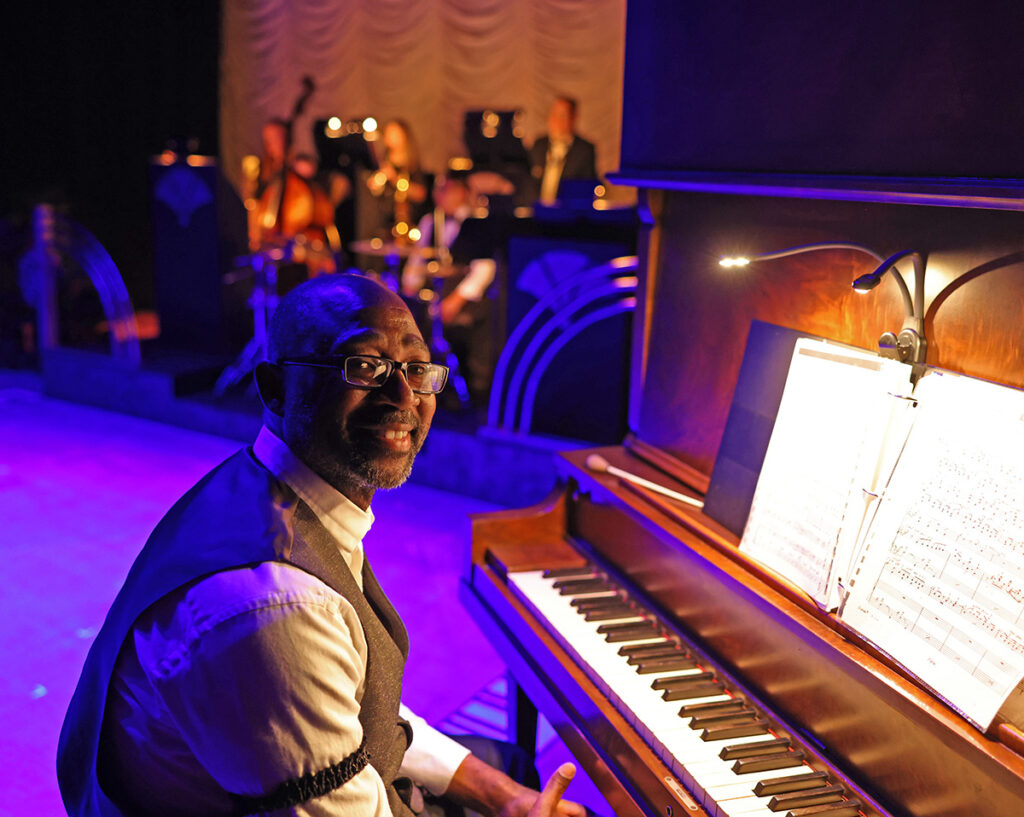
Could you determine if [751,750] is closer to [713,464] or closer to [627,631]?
[627,631]

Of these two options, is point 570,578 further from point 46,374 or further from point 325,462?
point 46,374

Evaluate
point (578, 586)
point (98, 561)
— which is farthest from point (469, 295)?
point (578, 586)

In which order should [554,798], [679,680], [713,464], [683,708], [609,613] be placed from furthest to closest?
[713,464], [609,613], [679,680], [683,708], [554,798]

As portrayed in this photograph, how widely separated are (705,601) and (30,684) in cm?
257

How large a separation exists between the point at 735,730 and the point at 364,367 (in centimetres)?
93

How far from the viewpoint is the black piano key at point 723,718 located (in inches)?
65.7

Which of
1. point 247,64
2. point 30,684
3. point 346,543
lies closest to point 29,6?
point 247,64

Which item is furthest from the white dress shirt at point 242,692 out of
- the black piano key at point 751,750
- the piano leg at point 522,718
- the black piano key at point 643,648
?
the piano leg at point 522,718

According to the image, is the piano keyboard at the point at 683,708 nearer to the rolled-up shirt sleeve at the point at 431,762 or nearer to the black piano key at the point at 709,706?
the black piano key at the point at 709,706

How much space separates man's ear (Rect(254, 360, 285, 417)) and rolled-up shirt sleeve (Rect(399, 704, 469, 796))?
2.24 feet

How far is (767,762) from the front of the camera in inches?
60.9

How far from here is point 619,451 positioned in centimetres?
259

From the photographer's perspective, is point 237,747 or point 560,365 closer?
point 237,747

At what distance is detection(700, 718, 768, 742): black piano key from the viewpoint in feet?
5.33
